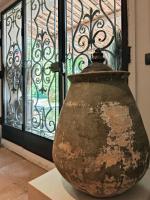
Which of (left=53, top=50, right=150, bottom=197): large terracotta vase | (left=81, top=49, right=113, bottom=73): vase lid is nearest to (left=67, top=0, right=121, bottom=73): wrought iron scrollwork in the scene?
(left=81, top=49, right=113, bottom=73): vase lid

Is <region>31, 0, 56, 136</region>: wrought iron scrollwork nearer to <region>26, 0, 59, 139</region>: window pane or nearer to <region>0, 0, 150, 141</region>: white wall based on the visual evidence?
<region>26, 0, 59, 139</region>: window pane

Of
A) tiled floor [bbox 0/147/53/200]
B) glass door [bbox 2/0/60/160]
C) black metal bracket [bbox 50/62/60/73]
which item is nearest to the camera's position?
tiled floor [bbox 0/147/53/200]

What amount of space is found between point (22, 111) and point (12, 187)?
97 cm

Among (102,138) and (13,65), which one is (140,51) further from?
(13,65)

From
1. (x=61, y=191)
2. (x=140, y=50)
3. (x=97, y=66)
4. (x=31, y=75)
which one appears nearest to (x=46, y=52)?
(x=31, y=75)

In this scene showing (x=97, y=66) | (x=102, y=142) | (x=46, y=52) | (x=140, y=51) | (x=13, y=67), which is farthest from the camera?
(x=13, y=67)

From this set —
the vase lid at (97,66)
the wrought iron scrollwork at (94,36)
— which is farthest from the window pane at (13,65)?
the vase lid at (97,66)

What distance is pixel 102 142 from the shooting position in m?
0.65

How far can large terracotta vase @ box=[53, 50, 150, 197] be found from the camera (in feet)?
2.13

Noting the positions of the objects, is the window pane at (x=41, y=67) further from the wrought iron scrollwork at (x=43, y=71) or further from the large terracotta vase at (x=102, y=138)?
the large terracotta vase at (x=102, y=138)

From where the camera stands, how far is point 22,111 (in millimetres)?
2562

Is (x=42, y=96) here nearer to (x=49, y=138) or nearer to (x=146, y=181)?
(x=49, y=138)

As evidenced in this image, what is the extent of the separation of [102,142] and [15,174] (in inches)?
64.5

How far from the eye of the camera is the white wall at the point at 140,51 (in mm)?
1196
